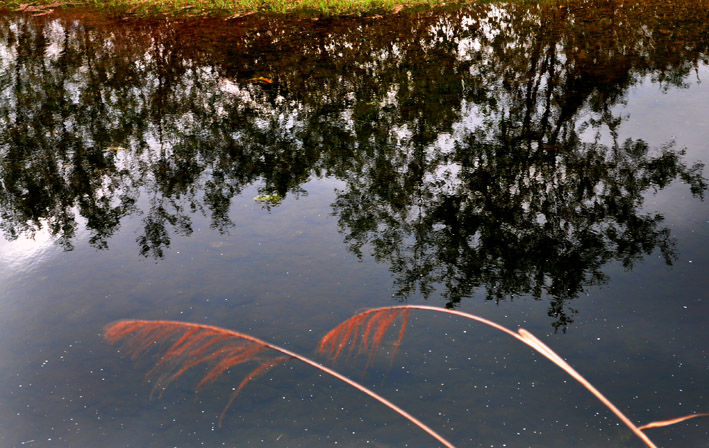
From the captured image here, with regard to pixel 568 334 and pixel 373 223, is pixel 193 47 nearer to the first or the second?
pixel 373 223

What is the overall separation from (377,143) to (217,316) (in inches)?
103

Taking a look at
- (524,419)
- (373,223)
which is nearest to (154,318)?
(373,223)

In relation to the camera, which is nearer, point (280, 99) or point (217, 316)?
point (217, 316)

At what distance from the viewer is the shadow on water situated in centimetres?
400

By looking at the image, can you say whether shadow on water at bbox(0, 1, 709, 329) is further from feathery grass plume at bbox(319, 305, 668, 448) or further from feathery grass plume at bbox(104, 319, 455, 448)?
feathery grass plume at bbox(104, 319, 455, 448)

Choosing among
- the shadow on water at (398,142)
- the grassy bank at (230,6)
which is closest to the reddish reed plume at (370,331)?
the shadow on water at (398,142)

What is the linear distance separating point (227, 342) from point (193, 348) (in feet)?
0.59

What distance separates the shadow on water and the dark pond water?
3 cm

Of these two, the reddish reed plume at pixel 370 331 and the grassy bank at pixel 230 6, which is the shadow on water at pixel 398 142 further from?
the grassy bank at pixel 230 6

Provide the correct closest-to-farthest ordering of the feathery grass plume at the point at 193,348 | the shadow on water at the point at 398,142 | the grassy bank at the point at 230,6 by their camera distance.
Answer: the feathery grass plume at the point at 193,348
the shadow on water at the point at 398,142
the grassy bank at the point at 230,6

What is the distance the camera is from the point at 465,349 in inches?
120

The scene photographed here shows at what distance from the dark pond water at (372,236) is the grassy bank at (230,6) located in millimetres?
4157

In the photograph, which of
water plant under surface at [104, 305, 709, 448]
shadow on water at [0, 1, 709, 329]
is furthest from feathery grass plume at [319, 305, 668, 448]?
shadow on water at [0, 1, 709, 329]

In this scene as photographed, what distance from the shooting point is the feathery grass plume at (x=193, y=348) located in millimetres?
3045
